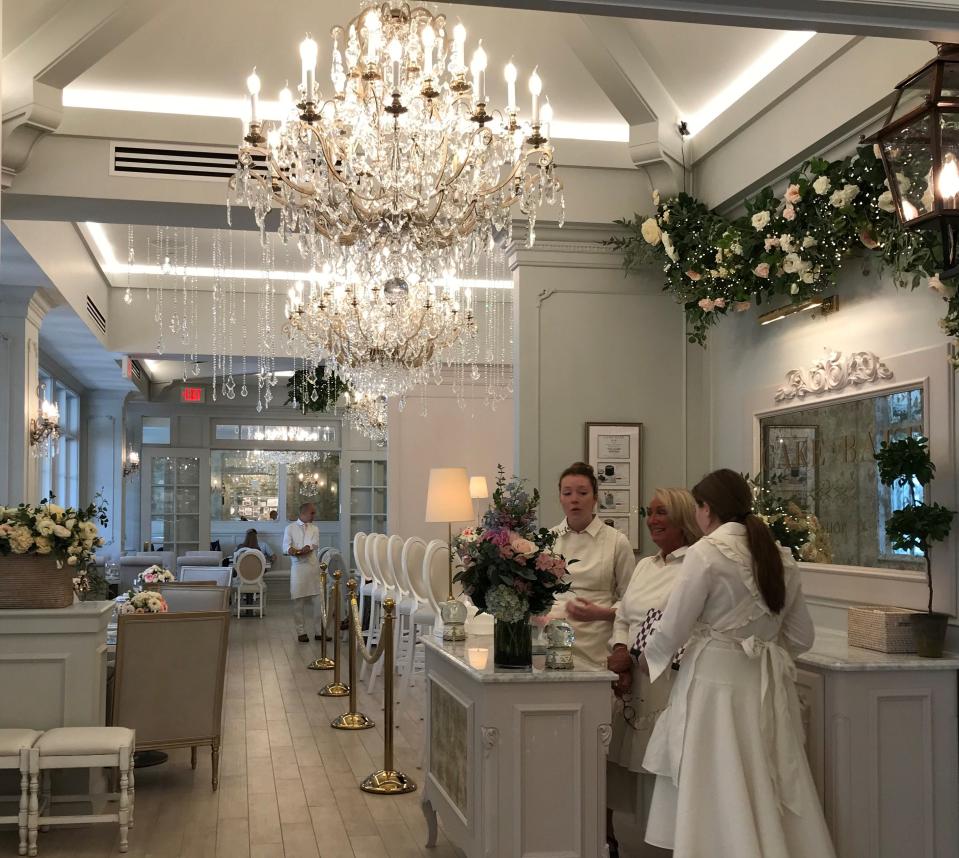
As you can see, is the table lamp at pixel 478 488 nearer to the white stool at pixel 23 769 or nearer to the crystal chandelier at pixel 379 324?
the crystal chandelier at pixel 379 324

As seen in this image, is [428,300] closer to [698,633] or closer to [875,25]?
[698,633]

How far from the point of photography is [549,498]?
277 inches

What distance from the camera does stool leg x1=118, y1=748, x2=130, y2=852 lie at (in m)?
5.09

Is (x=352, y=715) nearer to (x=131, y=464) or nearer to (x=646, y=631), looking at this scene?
(x=646, y=631)

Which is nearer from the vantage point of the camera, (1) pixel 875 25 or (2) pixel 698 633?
(1) pixel 875 25

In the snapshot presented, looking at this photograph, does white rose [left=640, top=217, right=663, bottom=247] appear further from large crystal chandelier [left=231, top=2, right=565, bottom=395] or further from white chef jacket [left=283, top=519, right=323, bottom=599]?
white chef jacket [left=283, top=519, right=323, bottom=599]

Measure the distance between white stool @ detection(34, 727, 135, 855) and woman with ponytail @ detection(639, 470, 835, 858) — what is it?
254cm

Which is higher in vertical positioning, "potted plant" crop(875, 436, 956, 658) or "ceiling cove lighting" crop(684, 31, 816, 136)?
"ceiling cove lighting" crop(684, 31, 816, 136)

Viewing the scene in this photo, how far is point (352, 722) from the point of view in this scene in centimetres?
796

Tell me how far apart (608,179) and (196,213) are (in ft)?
8.43

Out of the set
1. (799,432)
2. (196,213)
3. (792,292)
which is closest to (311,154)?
(196,213)

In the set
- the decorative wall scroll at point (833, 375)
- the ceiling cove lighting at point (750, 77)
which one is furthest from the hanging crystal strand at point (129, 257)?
the decorative wall scroll at point (833, 375)

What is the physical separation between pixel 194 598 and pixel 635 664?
4.45m

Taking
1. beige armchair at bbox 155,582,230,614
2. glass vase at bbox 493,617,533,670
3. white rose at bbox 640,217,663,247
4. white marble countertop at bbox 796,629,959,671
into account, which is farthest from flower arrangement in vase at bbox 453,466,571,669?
beige armchair at bbox 155,582,230,614
